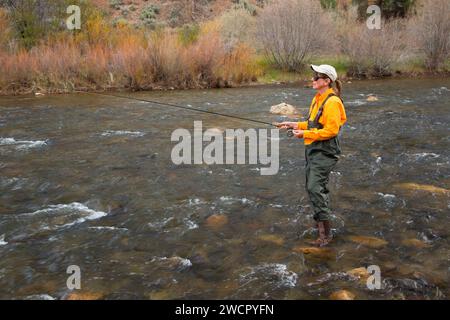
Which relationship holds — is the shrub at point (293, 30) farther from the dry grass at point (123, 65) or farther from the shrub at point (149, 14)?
the shrub at point (149, 14)

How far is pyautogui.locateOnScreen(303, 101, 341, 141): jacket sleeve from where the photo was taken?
521 centimetres

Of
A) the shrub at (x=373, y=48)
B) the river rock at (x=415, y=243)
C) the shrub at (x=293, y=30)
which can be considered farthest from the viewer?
the shrub at (x=293, y=30)

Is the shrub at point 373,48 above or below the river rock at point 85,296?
above

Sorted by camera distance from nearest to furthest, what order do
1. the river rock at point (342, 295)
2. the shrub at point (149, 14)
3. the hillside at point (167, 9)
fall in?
the river rock at point (342, 295), the shrub at point (149, 14), the hillside at point (167, 9)

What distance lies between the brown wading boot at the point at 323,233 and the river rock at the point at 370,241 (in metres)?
0.32

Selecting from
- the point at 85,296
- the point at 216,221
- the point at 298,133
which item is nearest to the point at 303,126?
the point at 298,133

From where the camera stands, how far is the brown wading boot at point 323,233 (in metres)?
5.61

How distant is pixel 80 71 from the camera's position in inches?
838

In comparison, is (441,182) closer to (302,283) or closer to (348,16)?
(302,283)

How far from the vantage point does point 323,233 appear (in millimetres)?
5648

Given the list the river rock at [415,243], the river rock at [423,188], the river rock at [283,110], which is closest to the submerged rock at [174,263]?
the river rock at [415,243]

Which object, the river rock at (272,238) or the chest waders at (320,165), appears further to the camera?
the river rock at (272,238)

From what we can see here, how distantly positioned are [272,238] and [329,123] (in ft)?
5.29

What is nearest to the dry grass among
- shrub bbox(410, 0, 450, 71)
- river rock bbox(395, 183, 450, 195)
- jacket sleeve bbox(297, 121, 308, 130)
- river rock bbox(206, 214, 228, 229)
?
shrub bbox(410, 0, 450, 71)
